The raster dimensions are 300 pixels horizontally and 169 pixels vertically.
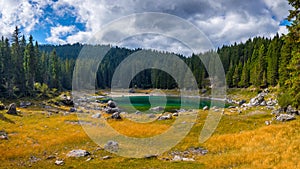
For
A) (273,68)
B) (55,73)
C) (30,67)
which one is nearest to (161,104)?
(273,68)

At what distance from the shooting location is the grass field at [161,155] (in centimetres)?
2312

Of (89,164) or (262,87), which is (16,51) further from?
(262,87)

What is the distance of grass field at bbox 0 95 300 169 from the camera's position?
23125mm

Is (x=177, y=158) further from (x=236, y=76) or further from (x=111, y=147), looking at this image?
(x=236, y=76)

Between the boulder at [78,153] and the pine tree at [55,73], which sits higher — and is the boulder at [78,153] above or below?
below

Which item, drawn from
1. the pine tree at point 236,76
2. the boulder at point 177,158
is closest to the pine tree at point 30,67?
the boulder at point 177,158

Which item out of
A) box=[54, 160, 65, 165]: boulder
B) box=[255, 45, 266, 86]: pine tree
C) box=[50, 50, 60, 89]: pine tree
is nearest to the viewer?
box=[54, 160, 65, 165]: boulder

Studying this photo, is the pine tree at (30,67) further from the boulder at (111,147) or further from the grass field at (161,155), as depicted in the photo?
the boulder at (111,147)

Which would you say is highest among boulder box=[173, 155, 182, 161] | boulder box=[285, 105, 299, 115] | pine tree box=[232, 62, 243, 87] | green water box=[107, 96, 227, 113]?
pine tree box=[232, 62, 243, 87]

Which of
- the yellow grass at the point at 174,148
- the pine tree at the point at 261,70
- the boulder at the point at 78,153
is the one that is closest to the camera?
the yellow grass at the point at 174,148

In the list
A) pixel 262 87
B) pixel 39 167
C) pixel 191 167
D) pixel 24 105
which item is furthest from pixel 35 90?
pixel 262 87

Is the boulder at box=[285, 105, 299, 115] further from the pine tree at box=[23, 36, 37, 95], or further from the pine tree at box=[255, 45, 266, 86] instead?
the pine tree at box=[23, 36, 37, 95]

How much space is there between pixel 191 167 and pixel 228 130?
762 inches

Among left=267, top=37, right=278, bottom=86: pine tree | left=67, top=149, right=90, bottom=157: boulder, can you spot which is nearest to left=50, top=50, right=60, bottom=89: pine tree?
left=267, top=37, right=278, bottom=86: pine tree
